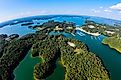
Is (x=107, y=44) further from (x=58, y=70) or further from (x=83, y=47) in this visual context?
(x=58, y=70)

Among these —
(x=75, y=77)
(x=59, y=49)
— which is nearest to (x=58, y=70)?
(x=75, y=77)

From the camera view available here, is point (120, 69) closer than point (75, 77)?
No

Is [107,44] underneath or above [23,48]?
underneath

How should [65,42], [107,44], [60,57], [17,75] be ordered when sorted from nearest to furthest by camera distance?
[17,75] < [60,57] < [65,42] < [107,44]

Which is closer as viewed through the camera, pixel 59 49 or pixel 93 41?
pixel 59 49

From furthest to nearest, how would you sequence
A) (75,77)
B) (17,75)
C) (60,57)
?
(60,57), (17,75), (75,77)

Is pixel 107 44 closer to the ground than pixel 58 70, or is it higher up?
closer to the ground


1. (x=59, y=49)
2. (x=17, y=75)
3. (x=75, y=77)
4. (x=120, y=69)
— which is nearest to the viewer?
(x=75, y=77)

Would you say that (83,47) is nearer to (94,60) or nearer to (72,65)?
(94,60)

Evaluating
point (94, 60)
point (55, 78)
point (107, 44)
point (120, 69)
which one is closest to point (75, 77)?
point (55, 78)
